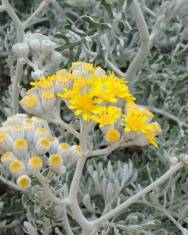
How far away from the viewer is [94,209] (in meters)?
1.64

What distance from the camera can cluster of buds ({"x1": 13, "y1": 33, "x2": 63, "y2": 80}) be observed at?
4.87 feet

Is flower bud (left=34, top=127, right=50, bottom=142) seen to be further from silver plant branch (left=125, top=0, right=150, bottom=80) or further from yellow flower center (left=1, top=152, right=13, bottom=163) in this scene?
silver plant branch (left=125, top=0, right=150, bottom=80)

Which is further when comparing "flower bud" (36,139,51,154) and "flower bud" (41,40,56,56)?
"flower bud" (41,40,56,56)

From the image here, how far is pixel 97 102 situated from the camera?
1206 mm

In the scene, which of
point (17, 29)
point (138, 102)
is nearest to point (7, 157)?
point (17, 29)

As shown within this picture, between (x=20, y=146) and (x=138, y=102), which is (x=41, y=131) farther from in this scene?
(x=138, y=102)

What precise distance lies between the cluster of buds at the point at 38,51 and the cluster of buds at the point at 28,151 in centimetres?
29

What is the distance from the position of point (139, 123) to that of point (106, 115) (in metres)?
0.07

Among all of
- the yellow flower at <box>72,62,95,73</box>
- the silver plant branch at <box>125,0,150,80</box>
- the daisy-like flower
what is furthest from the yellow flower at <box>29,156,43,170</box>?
the silver plant branch at <box>125,0,150,80</box>

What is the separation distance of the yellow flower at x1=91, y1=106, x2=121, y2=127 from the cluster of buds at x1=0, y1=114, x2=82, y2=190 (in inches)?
3.2

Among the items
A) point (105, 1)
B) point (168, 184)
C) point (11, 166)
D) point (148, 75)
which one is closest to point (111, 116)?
point (11, 166)

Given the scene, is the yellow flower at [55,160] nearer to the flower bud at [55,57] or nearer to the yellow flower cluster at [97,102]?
the yellow flower cluster at [97,102]

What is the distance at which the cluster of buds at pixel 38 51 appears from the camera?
148 centimetres

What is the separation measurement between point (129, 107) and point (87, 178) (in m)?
0.57
